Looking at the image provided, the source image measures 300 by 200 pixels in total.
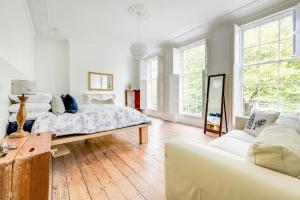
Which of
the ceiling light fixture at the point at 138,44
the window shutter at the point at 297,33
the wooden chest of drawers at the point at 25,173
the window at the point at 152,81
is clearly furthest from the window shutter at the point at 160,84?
the wooden chest of drawers at the point at 25,173

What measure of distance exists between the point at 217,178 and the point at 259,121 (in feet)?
5.27

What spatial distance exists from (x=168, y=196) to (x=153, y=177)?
61 centimetres

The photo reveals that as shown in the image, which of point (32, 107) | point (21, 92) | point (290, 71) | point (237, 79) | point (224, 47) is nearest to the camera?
point (21, 92)

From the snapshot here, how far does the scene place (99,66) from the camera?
5.58m

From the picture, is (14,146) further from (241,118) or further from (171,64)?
(171,64)

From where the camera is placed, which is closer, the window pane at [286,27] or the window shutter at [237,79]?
the window pane at [286,27]

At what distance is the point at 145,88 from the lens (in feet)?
21.2

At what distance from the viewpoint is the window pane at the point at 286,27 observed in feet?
9.14

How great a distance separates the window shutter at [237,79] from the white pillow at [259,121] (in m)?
1.54

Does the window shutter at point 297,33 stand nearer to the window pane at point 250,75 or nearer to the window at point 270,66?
the window at point 270,66

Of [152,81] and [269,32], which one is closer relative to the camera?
[269,32]

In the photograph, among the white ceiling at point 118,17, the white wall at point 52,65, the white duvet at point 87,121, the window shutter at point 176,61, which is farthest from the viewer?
the window shutter at point 176,61

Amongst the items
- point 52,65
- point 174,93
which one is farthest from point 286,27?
point 52,65

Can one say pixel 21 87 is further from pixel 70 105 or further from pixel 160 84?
pixel 160 84
